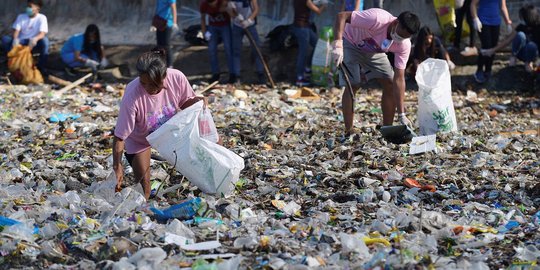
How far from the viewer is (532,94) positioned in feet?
45.0

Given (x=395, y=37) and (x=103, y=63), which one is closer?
(x=395, y=37)

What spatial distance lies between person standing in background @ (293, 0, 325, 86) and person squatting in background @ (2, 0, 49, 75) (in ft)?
13.2

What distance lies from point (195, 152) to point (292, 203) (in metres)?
0.76

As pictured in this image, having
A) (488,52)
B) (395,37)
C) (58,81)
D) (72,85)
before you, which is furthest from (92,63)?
(395,37)

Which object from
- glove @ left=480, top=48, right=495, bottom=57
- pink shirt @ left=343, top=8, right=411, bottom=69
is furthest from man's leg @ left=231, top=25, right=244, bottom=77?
pink shirt @ left=343, top=8, right=411, bottom=69

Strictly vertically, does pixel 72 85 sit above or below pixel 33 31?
below

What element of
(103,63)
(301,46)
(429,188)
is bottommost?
(103,63)

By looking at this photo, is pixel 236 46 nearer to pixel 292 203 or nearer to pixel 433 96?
pixel 433 96

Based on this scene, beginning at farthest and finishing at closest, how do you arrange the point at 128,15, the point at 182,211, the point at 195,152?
the point at 128,15 < the point at 195,152 < the point at 182,211

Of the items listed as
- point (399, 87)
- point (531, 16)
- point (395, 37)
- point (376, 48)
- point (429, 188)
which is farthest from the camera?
point (531, 16)

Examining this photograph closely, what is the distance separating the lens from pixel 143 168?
7109 millimetres

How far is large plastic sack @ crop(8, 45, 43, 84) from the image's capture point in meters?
14.9

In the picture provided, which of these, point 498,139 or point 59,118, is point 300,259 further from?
point 59,118

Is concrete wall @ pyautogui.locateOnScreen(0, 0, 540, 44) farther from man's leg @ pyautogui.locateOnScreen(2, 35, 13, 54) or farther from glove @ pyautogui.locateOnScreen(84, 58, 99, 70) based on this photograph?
glove @ pyautogui.locateOnScreen(84, 58, 99, 70)
